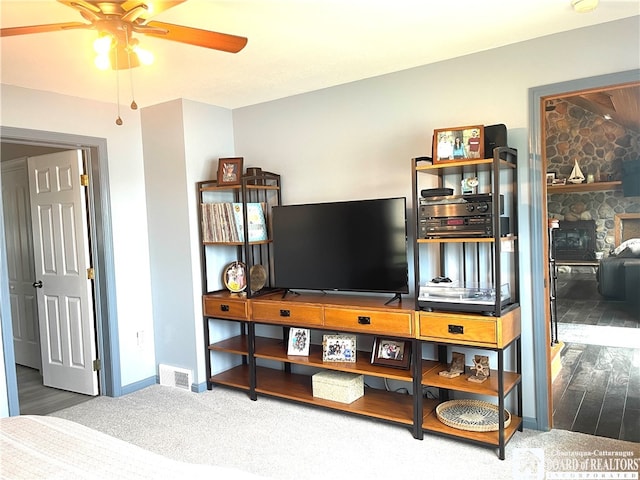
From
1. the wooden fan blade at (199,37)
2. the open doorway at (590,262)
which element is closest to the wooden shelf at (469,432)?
the open doorway at (590,262)

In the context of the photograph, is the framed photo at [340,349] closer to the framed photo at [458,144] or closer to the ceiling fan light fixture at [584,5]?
the framed photo at [458,144]

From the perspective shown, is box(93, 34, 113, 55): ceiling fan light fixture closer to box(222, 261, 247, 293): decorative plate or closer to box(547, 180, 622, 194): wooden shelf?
box(222, 261, 247, 293): decorative plate

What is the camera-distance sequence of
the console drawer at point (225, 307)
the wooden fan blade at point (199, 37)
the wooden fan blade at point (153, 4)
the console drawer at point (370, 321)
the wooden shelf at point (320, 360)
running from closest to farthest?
the wooden fan blade at point (153, 4), the wooden fan blade at point (199, 37), the console drawer at point (370, 321), the wooden shelf at point (320, 360), the console drawer at point (225, 307)

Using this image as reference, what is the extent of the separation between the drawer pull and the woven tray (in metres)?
0.56

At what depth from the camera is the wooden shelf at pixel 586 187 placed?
309 inches

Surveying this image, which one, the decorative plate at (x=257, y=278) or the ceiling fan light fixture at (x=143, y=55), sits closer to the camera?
the ceiling fan light fixture at (x=143, y=55)

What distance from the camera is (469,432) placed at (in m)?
2.84

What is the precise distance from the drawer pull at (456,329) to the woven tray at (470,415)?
56cm

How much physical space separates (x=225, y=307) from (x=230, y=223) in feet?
2.24

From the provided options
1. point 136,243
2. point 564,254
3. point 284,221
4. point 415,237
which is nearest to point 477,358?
point 415,237

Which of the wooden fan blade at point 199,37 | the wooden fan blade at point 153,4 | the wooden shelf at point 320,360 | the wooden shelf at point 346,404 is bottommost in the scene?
the wooden shelf at point 346,404

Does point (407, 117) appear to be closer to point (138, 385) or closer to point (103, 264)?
point (103, 264)

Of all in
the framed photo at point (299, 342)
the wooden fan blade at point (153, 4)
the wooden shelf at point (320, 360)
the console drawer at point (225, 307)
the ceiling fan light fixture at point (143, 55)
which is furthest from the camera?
the console drawer at point (225, 307)

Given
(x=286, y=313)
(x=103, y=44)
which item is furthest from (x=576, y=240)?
(x=103, y=44)
